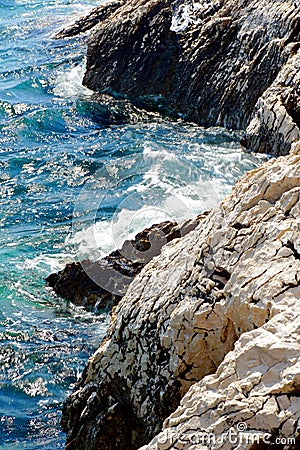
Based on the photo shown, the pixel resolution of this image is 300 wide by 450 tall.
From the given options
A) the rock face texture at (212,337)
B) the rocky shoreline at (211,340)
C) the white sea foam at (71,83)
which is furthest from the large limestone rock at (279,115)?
the rock face texture at (212,337)

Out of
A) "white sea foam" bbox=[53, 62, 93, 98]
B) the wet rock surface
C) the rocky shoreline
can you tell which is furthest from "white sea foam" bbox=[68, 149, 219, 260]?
"white sea foam" bbox=[53, 62, 93, 98]

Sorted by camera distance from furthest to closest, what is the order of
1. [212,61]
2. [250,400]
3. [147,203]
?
[212,61] < [147,203] < [250,400]

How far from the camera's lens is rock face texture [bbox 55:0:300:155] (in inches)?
435

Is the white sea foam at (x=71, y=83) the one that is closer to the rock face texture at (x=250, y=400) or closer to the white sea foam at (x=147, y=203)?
the white sea foam at (x=147, y=203)

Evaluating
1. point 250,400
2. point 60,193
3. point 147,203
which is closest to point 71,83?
point 60,193

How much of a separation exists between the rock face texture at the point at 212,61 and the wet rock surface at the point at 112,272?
3.29 metres

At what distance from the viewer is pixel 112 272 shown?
770 centimetres

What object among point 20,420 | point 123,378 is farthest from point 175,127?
point 123,378

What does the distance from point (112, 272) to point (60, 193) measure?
3.85 metres

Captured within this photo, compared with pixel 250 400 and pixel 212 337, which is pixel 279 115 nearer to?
pixel 212 337

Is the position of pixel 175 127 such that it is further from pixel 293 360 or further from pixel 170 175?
pixel 293 360

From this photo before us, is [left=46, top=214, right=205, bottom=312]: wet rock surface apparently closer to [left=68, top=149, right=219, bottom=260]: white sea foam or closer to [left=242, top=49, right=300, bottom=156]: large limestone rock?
[left=68, top=149, right=219, bottom=260]: white sea foam

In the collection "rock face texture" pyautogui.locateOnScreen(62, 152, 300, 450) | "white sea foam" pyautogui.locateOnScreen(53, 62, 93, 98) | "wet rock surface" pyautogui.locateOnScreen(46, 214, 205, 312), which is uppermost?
"rock face texture" pyautogui.locateOnScreen(62, 152, 300, 450)

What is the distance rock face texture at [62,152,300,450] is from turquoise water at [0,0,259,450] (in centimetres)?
116
